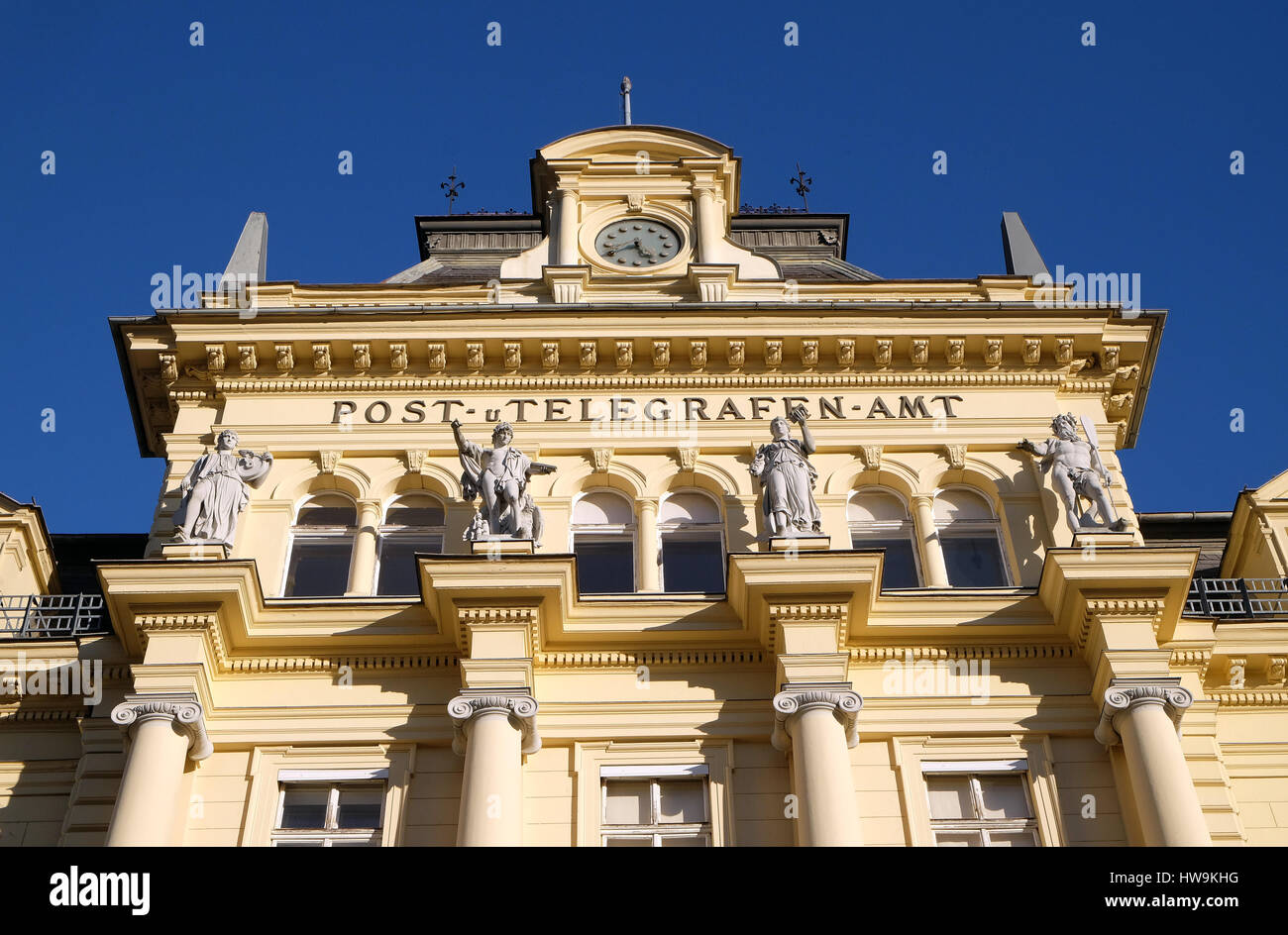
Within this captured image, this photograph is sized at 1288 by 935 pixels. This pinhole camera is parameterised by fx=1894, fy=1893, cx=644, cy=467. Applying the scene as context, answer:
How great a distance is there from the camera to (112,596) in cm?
2236

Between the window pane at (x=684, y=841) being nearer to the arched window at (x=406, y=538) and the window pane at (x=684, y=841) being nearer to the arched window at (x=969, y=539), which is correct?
the arched window at (x=406, y=538)

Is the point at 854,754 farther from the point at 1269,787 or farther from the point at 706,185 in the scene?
the point at 706,185

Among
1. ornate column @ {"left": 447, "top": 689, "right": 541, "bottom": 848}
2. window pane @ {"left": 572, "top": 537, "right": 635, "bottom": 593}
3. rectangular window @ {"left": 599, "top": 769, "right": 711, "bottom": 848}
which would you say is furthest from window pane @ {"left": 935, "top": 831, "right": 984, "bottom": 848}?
window pane @ {"left": 572, "top": 537, "right": 635, "bottom": 593}

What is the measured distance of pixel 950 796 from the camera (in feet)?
71.2

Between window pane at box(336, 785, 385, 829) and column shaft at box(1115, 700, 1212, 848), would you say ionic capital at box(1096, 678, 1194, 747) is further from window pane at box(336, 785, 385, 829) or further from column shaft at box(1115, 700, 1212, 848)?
window pane at box(336, 785, 385, 829)

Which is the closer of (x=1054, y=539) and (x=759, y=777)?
(x=759, y=777)

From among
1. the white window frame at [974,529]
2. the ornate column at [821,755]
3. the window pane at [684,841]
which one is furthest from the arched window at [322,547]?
the white window frame at [974,529]

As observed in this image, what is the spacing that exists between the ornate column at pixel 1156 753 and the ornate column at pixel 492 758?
6.64 m

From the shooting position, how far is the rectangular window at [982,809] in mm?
21172

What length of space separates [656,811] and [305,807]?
158 inches

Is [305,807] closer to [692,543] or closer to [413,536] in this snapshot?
[413,536]

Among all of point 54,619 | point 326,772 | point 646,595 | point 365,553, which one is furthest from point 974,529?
point 54,619
